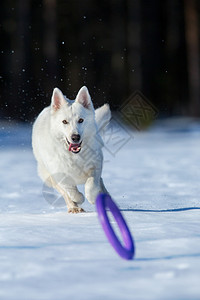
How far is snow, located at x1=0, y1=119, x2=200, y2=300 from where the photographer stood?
2.84 m

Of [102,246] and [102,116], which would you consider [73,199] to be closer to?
[102,116]

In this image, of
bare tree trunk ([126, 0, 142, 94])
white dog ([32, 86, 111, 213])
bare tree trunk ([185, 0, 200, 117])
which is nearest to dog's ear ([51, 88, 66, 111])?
white dog ([32, 86, 111, 213])

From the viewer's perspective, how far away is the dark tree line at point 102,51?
2414 centimetres

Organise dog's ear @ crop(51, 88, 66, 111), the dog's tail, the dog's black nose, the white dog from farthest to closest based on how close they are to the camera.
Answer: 1. the dog's tail
2. dog's ear @ crop(51, 88, 66, 111)
3. the white dog
4. the dog's black nose

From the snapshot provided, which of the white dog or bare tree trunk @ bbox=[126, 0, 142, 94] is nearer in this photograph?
the white dog

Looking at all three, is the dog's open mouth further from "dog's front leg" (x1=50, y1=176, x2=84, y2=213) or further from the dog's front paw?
the dog's front paw

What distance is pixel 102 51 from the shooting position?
103 feet

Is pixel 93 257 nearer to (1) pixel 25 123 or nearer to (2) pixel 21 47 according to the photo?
(1) pixel 25 123

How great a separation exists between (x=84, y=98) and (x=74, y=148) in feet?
1.45

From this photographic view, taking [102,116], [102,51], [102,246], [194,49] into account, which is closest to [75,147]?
[102,116]

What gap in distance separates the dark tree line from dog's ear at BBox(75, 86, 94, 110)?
1751 centimetres

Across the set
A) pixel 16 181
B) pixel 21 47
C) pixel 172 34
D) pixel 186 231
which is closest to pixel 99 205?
pixel 186 231

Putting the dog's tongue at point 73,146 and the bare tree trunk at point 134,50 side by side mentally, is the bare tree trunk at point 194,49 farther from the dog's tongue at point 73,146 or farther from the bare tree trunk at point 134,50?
the dog's tongue at point 73,146

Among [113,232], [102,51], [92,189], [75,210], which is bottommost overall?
[102,51]
